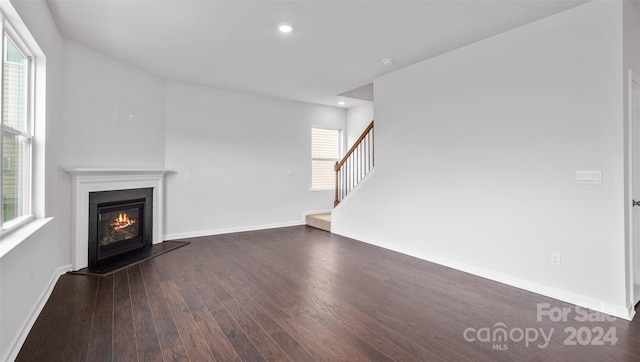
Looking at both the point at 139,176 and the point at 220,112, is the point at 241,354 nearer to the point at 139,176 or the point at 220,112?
the point at 139,176

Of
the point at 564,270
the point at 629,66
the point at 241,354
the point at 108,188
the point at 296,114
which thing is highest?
the point at 296,114

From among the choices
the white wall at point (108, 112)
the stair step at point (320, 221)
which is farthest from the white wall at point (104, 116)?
the stair step at point (320, 221)

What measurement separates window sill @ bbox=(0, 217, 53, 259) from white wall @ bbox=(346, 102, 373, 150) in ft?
18.2

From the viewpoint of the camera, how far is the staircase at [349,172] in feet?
20.2

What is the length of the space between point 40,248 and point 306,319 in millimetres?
2322

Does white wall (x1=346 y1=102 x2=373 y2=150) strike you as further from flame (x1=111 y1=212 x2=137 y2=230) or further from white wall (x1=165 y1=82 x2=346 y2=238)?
flame (x1=111 y1=212 x2=137 y2=230)

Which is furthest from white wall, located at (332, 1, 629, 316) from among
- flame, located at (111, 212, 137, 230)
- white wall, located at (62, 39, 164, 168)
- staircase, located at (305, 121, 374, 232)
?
flame, located at (111, 212, 137, 230)

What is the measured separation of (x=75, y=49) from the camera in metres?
3.66

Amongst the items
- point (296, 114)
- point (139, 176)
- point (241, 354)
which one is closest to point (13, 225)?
point (241, 354)

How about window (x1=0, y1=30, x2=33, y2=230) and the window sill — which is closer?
the window sill

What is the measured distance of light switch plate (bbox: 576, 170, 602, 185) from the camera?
8.74ft

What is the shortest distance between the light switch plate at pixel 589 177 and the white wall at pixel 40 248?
14.0 ft

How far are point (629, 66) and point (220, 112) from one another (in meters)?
5.38

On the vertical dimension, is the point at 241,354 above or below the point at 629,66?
below
